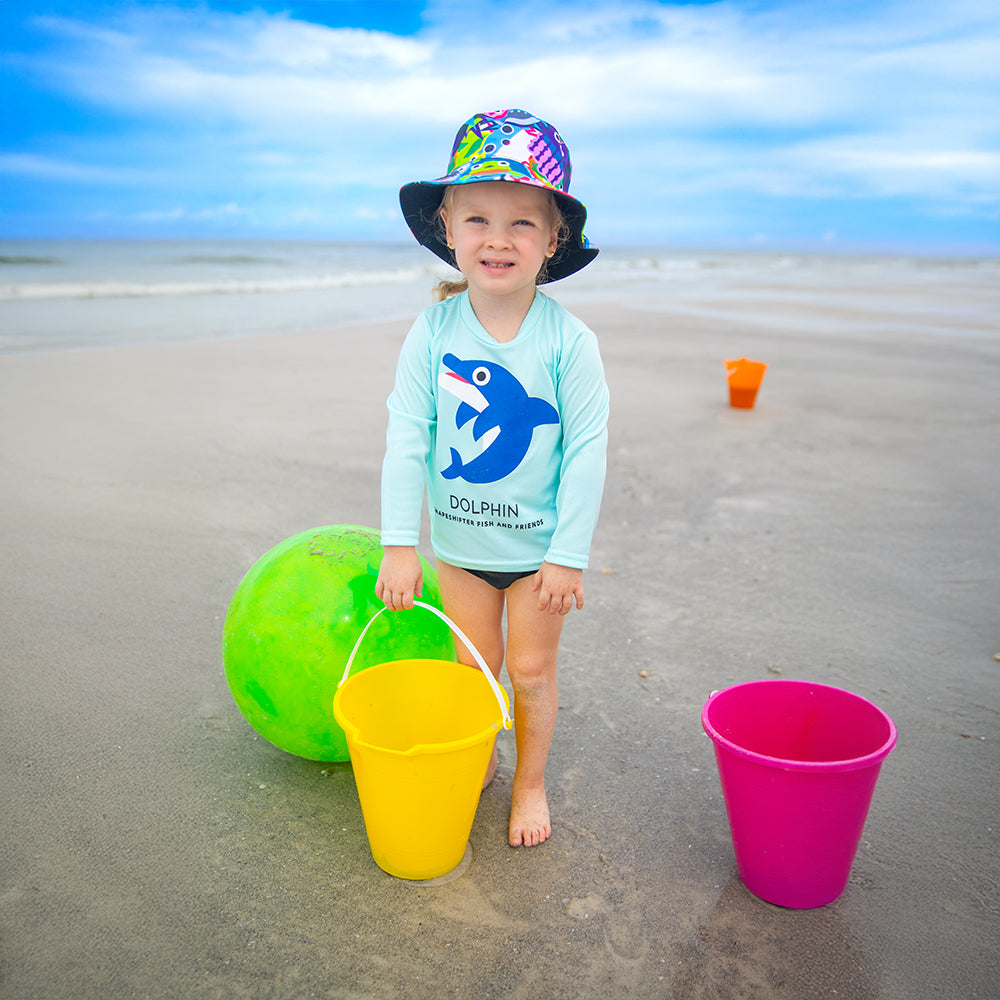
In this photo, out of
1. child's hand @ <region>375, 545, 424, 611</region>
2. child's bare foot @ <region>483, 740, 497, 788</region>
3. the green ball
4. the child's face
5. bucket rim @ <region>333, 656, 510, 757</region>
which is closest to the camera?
bucket rim @ <region>333, 656, 510, 757</region>

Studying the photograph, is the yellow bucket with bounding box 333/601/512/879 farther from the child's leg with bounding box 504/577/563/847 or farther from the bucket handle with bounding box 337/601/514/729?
the child's leg with bounding box 504/577/563/847

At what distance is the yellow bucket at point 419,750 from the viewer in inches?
86.0

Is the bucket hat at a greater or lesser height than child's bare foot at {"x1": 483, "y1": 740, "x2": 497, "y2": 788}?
greater

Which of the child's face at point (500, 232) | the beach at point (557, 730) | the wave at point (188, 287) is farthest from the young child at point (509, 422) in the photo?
the wave at point (188, 287)

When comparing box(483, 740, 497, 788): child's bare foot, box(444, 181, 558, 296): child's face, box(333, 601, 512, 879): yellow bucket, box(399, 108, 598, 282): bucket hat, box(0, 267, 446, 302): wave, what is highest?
box(399, 108, 598, 282): bucket hat

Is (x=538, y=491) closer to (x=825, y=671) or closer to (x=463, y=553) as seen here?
(x=463, y=553)

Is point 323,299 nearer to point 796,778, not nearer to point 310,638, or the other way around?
point 310,638

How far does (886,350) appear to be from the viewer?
11.0m

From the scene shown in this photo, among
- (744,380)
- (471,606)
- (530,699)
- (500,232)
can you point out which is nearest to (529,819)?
(530,699)

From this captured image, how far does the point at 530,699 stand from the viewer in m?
2.64

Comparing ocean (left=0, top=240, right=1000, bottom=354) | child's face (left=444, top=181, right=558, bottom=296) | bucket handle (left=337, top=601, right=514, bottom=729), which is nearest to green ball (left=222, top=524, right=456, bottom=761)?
bucket handle (left=337, top=601, right=514, bottom=729)

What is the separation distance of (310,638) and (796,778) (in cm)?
143

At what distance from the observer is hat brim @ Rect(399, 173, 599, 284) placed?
249 cm

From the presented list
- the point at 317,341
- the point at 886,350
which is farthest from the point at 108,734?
the point at 886,350
